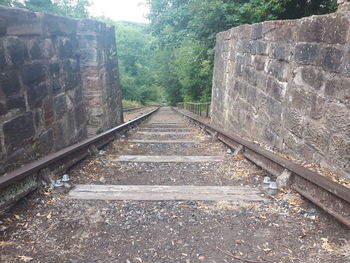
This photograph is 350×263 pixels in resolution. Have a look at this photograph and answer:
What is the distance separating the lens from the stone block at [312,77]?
3.06 metres

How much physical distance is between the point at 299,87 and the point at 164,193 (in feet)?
7.01

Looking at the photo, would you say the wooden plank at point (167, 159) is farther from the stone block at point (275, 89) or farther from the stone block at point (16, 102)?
the stone block at point (16, 102)

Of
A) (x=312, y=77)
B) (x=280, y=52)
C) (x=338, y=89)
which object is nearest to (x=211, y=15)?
(x=280, y=52)

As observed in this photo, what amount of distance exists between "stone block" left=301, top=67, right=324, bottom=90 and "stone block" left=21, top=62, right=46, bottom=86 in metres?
3.16

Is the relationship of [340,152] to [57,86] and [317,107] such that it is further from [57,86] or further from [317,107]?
[57,86]

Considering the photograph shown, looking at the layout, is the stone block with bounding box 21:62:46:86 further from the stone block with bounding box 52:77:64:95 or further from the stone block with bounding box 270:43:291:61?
the stone block with bounding box 270:43:291:61

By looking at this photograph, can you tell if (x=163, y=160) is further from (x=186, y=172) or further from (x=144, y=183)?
(x=144, y=183)

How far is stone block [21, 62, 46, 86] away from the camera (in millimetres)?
2948

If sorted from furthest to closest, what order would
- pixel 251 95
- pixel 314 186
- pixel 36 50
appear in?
pixel 251 95 → pixel 36 50 → pixel 314 186

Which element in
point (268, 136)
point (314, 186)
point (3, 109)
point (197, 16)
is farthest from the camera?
point (197, 16)

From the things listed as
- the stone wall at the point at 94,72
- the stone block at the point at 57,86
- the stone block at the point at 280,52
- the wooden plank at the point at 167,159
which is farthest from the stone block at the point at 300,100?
the stone wall at the point at 94,72

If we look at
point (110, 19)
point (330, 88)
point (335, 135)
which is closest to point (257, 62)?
point (330, 88)

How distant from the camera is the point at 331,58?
112 inches

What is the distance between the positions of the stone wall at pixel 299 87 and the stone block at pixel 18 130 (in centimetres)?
315
